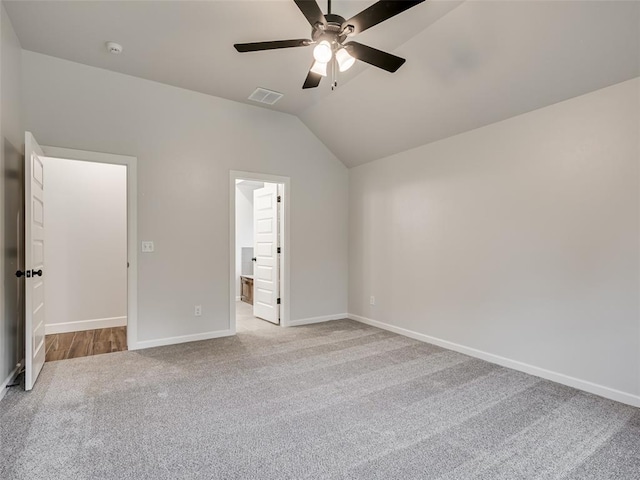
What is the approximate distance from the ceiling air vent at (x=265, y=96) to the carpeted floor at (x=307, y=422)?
3101 millimetres

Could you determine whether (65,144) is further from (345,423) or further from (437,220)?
(437,220)

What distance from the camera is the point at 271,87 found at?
3.95m

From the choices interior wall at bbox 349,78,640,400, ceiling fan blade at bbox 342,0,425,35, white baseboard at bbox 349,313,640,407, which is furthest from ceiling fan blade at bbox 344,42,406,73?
white baseboard at bbox 349,313,640,407

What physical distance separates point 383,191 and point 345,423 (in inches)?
129

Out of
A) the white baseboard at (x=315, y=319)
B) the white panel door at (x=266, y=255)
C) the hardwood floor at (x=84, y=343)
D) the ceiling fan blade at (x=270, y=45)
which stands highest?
the ceiling fan blade at (x=270, y=45)

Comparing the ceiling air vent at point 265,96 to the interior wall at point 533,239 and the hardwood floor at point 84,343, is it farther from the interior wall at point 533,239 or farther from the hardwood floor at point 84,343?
the hardwood floor at point 84,343

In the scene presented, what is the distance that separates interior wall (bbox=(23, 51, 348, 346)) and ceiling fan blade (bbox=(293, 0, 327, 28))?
8.39 feet

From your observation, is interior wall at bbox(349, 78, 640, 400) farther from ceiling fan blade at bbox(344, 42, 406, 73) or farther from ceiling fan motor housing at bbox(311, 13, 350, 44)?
ceiling fan motor housing at bbox(311, 13, 350, 44)

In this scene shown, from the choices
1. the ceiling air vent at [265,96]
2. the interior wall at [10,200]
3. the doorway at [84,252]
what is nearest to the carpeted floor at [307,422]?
the interior wall at [10,200]

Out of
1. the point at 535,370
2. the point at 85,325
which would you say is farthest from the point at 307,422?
the point at 85,325

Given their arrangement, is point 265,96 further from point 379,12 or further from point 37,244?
point 37,244

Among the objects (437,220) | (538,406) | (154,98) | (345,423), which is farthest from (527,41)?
(154,98)

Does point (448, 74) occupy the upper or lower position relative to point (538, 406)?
upper

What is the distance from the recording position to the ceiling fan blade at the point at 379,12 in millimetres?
1810
